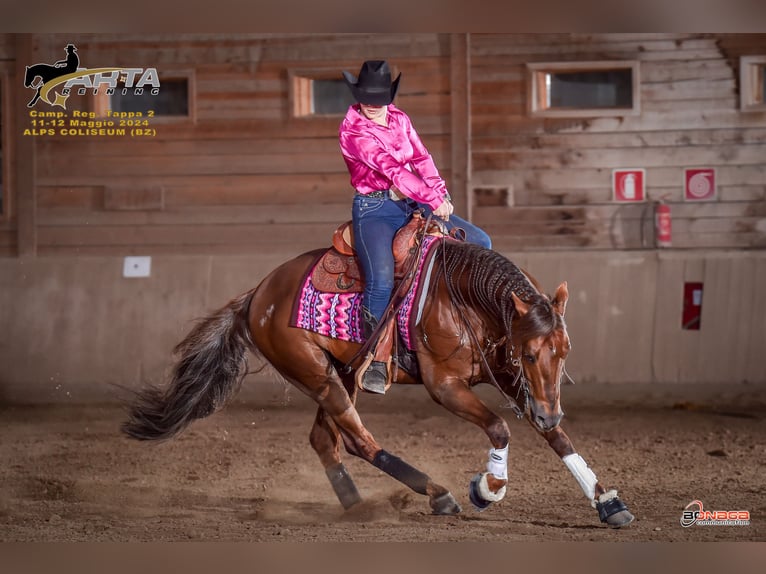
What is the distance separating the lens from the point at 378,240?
4508 mm

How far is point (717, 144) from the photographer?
8.06 meters

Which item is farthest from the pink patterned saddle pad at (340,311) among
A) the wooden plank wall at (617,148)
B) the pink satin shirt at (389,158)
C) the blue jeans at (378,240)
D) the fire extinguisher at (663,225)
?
the fire extinguisher at (663,225)

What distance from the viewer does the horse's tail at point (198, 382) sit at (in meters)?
5.05

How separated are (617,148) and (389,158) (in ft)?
13.9

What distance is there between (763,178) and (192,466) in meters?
5.39

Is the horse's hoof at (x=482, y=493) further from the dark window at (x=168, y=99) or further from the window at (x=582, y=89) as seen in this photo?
the dark window at (x=168, y=99)

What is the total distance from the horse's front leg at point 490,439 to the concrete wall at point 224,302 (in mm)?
3704

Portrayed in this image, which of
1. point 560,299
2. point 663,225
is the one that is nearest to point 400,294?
point 560,299

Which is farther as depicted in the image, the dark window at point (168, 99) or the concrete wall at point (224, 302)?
the dark window at point (168, 99)

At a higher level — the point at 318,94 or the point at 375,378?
the point at 318,94

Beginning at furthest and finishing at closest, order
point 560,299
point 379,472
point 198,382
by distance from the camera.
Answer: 1. point 379,472
2. point 198,382
3. point 560,299

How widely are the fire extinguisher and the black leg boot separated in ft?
14.3

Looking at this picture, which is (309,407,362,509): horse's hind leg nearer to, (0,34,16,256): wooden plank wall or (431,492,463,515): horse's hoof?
(431,492,463,515): horse's hoof

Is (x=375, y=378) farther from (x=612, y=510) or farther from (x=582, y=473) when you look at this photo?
(x=612, y=510)
